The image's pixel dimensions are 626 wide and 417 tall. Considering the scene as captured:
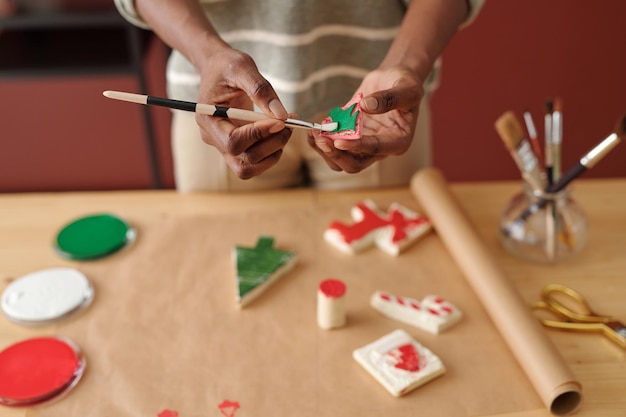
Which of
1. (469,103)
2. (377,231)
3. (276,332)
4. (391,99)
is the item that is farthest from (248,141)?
(469,103)

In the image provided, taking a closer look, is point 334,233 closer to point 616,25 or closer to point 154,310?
point 154,310

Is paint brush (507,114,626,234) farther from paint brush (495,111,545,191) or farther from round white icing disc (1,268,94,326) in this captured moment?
round white icing disc (1,268,94,326)

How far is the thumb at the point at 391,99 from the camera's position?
854 millimetres

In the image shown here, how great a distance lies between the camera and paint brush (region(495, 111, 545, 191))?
1106 millimetres

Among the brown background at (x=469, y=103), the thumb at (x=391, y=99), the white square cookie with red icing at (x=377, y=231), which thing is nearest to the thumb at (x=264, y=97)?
the thumb at (x=391, y=99)

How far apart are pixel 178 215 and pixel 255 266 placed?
22cm

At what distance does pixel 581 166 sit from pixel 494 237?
8.0 inches

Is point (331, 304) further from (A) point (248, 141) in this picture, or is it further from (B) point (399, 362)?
(A) point (248, 141)

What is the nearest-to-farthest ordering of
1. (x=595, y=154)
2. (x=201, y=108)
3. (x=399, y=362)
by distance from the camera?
(x=201, y=108) < (x=399, y=362) < (x=595, y=154)

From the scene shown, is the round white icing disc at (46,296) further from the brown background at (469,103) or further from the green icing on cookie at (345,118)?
the brown background at (469,103)

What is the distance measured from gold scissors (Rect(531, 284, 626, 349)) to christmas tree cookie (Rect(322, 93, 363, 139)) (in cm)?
40

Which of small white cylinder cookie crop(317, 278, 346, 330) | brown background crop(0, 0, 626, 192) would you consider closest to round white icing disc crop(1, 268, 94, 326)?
small white cylinder cookie crop(317, 278, 346, 330)

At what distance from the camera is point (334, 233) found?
1.18 meters

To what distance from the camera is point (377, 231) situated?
118 centimetres
